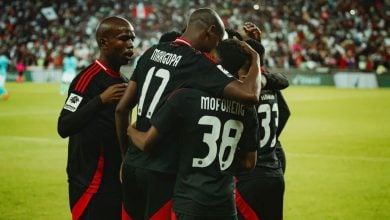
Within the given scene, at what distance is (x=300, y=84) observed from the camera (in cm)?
3347

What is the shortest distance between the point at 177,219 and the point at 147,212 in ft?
0.90

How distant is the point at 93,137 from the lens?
14.8 feet

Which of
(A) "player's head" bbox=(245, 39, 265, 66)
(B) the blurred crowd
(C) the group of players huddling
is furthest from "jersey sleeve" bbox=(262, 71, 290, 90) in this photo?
(B) the blurred crowd

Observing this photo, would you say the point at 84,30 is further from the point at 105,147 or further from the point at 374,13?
the point at 105,147

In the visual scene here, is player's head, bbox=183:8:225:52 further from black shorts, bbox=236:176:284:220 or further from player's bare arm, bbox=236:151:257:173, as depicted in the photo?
black shorts, bbox=236:176:284:220

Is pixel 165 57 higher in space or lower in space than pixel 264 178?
higher

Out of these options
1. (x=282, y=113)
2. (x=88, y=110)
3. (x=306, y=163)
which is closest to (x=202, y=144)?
(x=88, y=110)

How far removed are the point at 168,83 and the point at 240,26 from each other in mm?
35505

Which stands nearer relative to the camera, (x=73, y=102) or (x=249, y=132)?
(x=249, y=132)

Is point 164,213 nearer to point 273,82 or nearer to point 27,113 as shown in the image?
point 273,82

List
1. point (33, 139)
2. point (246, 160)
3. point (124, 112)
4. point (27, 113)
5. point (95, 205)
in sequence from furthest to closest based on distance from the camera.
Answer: point (27, 113)
point (33, 139)
point (95, 205)
point (124, 112)
point (246, 160)

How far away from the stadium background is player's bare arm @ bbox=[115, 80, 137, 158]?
3.85 meters

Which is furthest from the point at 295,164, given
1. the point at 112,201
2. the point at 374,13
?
the point at 374,13

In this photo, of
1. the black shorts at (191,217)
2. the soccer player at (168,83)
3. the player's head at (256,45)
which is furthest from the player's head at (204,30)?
the black shorts at (191,217)
